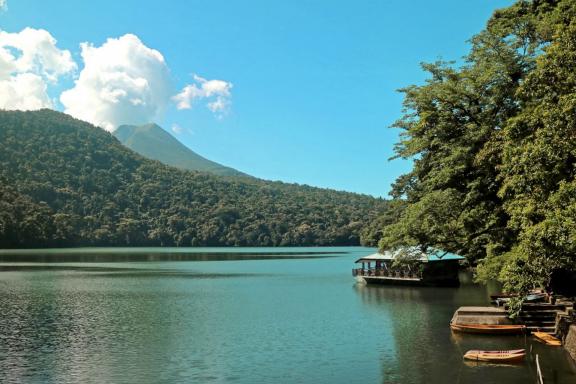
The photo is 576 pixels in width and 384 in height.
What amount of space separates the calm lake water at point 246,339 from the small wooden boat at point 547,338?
1.75 feet

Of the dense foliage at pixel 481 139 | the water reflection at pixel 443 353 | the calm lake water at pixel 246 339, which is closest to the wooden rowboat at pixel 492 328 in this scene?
the water reflection at pixel 443 353

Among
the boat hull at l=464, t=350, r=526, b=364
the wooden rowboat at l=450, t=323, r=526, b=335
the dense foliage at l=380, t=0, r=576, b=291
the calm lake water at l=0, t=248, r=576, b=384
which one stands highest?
the dense foliage at l=380, t=0, r=576, b=291

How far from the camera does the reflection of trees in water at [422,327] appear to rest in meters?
20.7

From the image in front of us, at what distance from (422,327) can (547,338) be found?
7.29 metres

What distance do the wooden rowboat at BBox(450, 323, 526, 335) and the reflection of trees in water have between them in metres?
0.99

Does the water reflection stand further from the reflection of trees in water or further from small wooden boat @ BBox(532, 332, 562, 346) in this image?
A: small wooden boat @ BBox(532, 332, 562, 346)

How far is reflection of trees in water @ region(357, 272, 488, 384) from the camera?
20.7 m

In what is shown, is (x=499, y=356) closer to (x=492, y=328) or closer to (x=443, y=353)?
(x=443, y=353)

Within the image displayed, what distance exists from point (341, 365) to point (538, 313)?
41.1 ft

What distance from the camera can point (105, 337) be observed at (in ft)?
94.1

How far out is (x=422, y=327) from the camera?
3103cm

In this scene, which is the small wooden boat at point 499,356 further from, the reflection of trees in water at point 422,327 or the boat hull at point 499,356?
the reflection of trees in water at point 422,327

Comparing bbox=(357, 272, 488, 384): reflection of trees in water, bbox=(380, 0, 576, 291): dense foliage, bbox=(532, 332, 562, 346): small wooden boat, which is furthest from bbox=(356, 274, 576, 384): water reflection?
bbox=(380, 0, 576, 291): dense foliage

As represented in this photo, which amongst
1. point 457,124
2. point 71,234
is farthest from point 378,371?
point 71,234
